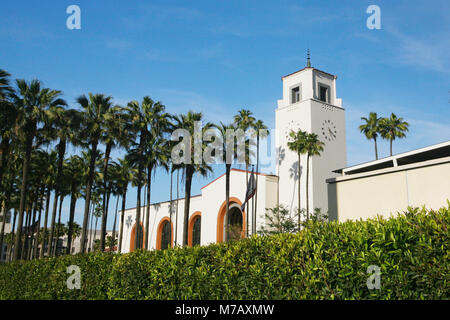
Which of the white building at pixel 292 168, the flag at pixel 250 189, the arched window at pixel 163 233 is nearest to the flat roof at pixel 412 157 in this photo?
the white building at pixel 292 168

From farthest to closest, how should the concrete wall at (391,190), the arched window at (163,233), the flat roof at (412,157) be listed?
the arched window at (163,233)
the flat roof at (412,157)
the concrete wall at (391,190)

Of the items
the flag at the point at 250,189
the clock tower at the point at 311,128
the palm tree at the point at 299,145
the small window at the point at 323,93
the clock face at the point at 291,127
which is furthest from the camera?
the small window at the point at 323,93

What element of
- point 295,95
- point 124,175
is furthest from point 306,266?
point 124,175

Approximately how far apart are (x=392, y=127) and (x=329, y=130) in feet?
27.2

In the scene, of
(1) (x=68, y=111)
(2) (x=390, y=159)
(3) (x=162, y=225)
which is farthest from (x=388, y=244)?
(3) (x=162, y=225)

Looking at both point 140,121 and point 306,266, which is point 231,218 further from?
point 306,266

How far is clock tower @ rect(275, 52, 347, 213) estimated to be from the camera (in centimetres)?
4141

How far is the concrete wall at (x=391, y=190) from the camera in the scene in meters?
16.4

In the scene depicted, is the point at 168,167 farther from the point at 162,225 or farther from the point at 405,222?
the point at 405,222

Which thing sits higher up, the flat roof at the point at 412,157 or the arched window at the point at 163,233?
the flat roof at the point at 412,157

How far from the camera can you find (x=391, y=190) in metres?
18.0

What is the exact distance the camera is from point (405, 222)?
6875 millimetres

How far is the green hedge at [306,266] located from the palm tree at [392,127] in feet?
133

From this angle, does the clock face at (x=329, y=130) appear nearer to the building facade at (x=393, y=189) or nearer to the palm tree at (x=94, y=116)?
the building facade at (x=393, y=189)
